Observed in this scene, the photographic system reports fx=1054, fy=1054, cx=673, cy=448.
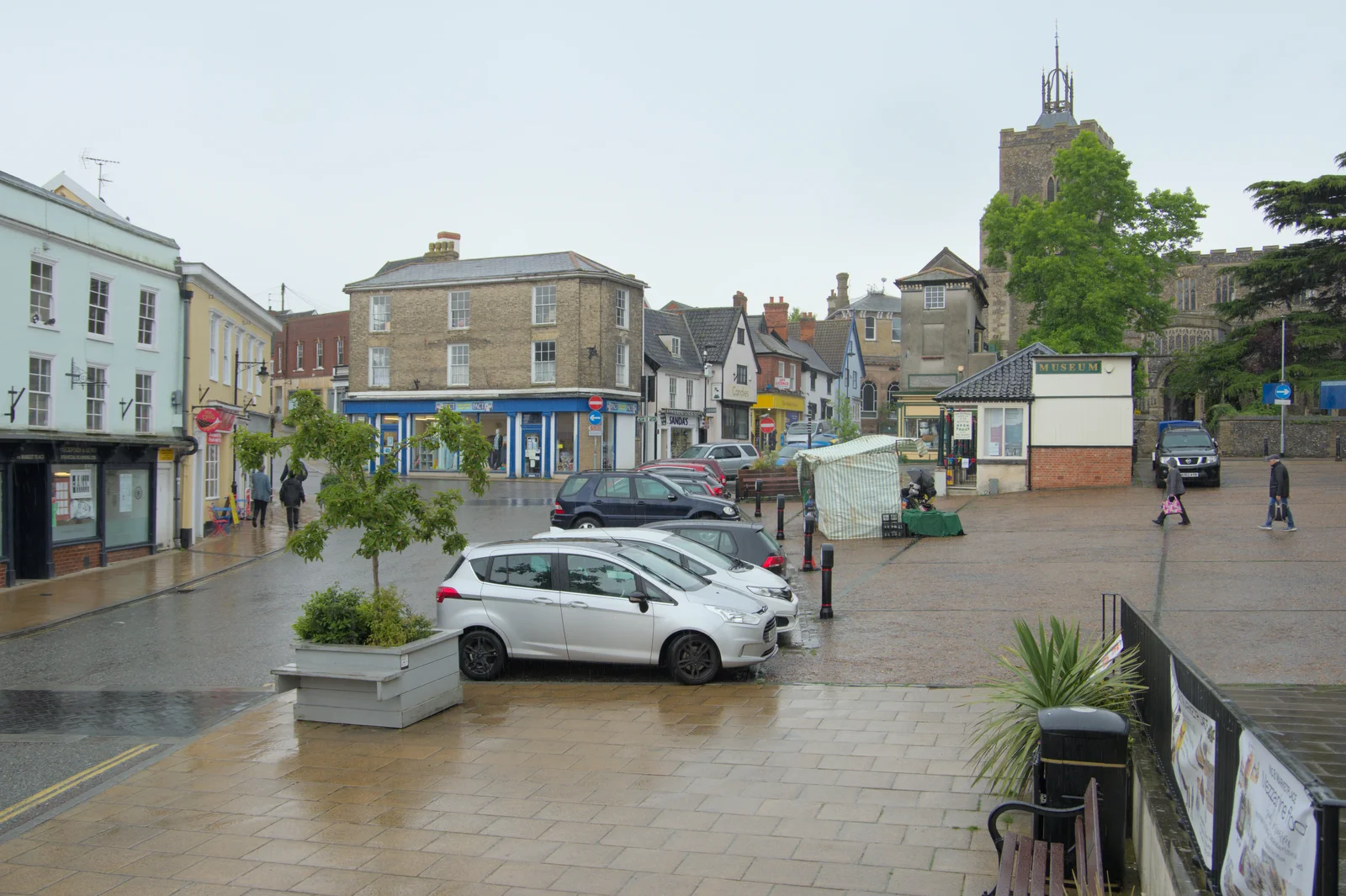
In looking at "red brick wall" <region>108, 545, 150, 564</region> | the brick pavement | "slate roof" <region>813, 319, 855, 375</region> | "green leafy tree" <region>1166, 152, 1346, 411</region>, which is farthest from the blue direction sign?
"slate roof" <region>813, 319, 855, 375</region>

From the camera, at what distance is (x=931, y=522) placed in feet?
76.5

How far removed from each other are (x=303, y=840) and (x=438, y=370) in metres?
43.4

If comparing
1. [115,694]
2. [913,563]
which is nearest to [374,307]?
[913,563]

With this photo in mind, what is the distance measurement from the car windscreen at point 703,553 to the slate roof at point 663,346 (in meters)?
36.8

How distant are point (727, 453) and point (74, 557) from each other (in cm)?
2177

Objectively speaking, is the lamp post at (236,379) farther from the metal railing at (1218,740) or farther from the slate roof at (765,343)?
the slate roof at (765,343)

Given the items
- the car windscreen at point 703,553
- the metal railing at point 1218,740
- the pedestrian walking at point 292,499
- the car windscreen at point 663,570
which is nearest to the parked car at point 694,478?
the pedestrian walking at point 292,499

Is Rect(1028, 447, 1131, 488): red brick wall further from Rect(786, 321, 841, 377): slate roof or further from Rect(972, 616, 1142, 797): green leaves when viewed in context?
Rect(786, 321, 841, 377): slate roof

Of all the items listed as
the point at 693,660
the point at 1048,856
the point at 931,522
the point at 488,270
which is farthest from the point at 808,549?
the point at 488,270

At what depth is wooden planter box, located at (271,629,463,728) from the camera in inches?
385

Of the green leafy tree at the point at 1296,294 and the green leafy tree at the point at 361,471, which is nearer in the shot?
the green leafy tree at the point at 361,471

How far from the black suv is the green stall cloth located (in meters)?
3.90

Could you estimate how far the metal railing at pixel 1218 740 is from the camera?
9.46ft

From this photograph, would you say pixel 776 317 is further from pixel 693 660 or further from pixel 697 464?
pixel 693 660
